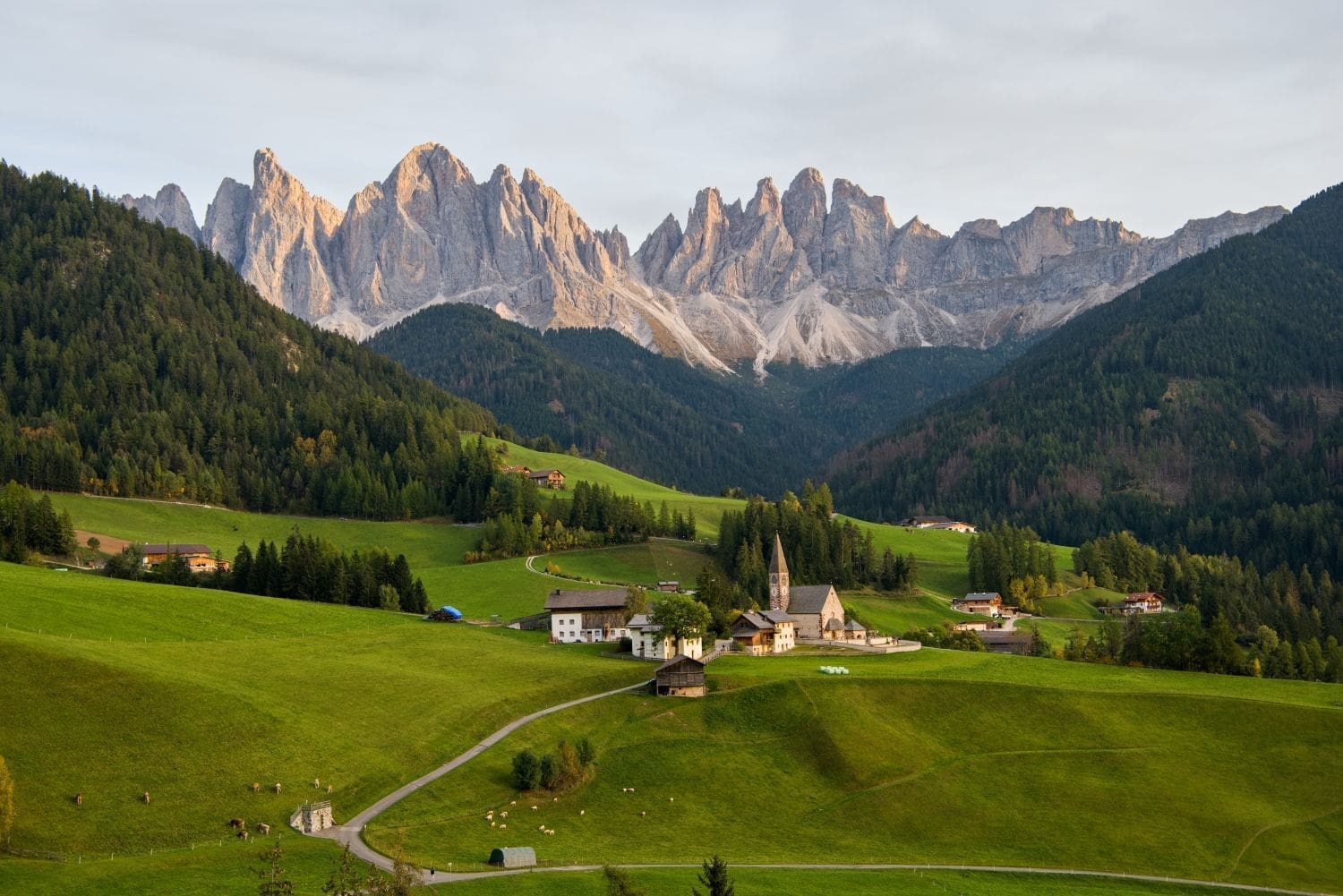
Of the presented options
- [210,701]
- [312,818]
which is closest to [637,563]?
[210,701]

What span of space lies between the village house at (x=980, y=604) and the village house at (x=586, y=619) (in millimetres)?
61992

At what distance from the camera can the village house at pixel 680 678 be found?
330 feet

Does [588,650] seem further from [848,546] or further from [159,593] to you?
[848,546]

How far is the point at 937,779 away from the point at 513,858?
1358 inches

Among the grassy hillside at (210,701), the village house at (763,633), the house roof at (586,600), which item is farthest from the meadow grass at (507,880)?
the house roof at (586,600)

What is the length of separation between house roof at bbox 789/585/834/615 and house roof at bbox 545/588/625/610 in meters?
19.5

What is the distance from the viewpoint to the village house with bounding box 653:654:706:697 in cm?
10044

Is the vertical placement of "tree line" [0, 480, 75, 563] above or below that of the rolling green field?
above

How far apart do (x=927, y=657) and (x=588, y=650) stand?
32836 mm

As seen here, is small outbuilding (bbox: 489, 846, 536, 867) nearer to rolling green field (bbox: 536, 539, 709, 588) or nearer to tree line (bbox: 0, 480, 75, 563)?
tree line (bbox: 0, 480, 75, 563)

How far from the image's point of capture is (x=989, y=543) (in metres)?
194

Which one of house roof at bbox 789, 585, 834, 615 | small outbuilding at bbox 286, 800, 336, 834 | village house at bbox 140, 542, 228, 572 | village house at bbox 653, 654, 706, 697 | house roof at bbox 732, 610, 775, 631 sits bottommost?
small outbuilding at bbox 286, 800, 336, 834

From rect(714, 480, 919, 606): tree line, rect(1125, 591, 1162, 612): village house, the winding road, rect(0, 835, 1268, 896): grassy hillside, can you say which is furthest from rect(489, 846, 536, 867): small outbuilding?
rect(1125, 591, 1162, 612): village house

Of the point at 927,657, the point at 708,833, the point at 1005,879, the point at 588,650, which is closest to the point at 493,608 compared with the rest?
the point at 588,650
